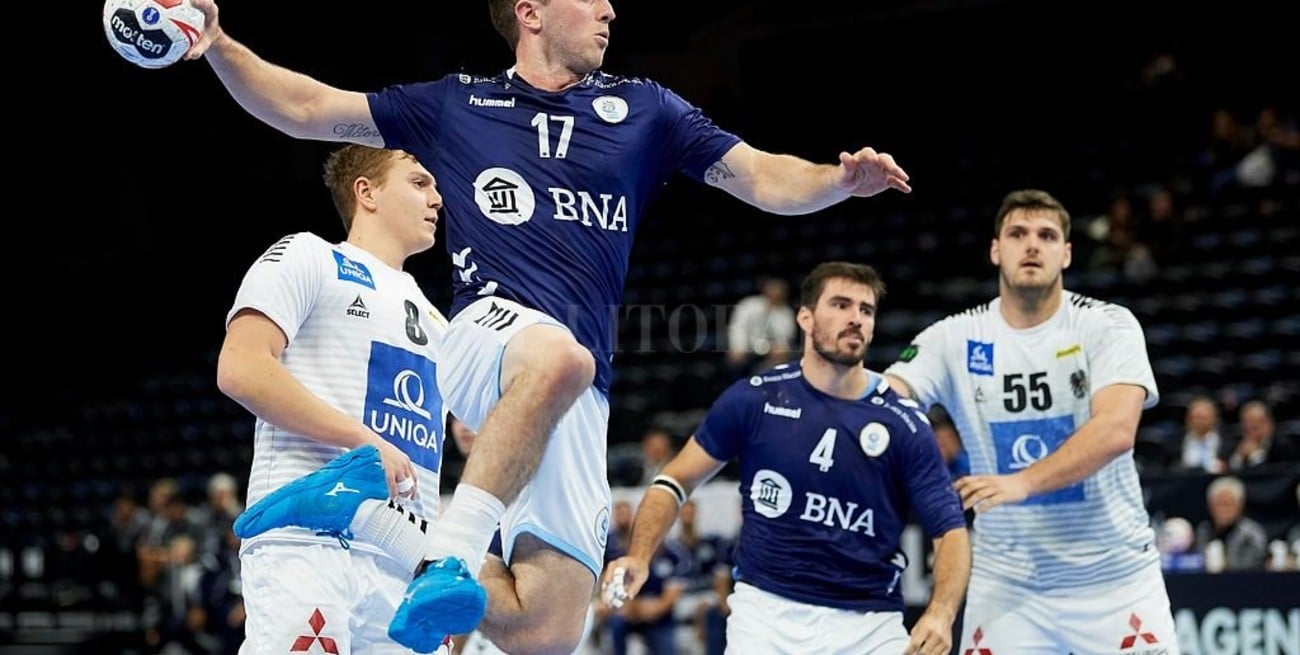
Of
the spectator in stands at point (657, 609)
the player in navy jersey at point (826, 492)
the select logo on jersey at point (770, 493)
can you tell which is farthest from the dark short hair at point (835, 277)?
the spectator in stands at point (657, 609)

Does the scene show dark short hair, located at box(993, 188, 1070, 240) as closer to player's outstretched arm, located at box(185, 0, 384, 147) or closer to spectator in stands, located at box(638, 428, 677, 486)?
player's outstretched arm, located at box(185, 0, 384, 147)

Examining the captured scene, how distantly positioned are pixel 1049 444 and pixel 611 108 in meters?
3.08

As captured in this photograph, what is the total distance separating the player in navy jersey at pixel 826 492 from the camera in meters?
7.22

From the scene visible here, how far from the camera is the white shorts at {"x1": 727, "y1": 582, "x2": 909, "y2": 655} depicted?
7160mm

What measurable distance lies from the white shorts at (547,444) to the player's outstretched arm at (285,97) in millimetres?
866

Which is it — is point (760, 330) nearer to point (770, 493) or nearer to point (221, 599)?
point (221, 599)

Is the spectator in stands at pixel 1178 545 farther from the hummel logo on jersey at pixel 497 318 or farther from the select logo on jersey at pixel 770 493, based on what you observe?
the hummel logo on jersey at pixel 497 318

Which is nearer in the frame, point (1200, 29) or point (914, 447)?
point (914, 447)

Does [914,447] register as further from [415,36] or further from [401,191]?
[415,36]

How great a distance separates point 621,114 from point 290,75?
3.81 feet

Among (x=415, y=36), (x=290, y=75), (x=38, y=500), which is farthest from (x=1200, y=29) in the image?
(x=290, y=75)

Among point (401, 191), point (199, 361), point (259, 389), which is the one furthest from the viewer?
point (199, 361)

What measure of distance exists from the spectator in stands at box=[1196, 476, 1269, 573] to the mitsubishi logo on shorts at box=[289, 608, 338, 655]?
7.44 m

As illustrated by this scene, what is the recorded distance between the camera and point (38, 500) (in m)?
22.9
